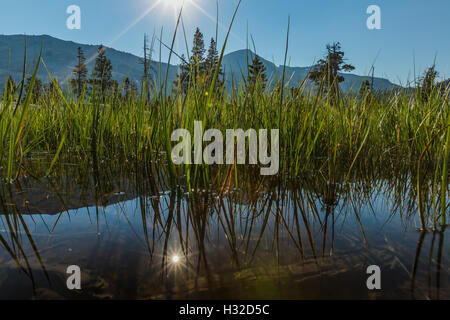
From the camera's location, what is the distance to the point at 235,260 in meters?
0.68

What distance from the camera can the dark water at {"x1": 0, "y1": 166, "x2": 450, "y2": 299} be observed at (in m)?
0.56

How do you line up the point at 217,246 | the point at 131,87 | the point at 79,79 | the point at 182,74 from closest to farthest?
the point at 217,246 < the point at 182,74 < the point at 131,87 < the point at 79,79

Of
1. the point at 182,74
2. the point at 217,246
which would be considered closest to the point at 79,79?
the point at 182,74

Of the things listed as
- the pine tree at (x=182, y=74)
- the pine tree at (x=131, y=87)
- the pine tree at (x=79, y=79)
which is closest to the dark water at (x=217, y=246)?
the pine tree at (x=182, y=74)

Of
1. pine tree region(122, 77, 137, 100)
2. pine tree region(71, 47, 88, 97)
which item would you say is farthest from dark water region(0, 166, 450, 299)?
pine tree region(122, 77, 137, 100)

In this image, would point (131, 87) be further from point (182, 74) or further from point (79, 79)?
point (79, 79)

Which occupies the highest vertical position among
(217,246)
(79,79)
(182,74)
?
(79,79)

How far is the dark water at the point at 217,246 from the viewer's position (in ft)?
1.83

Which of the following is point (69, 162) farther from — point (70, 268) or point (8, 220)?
point (70, 268)

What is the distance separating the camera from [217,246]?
2.48ft

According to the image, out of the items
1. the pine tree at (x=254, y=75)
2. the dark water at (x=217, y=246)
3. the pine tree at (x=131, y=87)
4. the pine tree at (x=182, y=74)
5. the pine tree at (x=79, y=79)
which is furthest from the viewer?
the pine tree at (x=79, y=79)

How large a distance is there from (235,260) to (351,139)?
1.66m

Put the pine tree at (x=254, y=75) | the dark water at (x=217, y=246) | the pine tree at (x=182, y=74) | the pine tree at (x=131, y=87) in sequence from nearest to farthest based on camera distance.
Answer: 1. the dark water at (x=217, y=246)
2. the pine tree at (x=182, y=74)
3. the pine tree at (x=254, y=75)
4. the pine tree at (x=131, y=87)

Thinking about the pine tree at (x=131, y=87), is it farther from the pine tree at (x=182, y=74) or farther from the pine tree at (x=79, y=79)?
the pine tree at (x=182, y=74)
